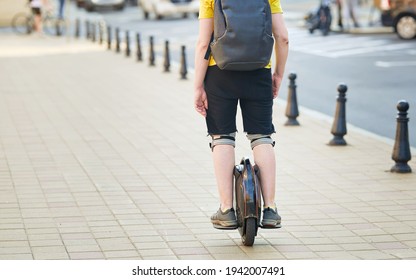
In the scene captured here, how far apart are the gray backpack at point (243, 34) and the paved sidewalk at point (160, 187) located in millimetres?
1264

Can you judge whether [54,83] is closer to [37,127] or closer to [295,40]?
[37,127]

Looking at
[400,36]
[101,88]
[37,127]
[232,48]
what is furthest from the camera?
[400,36]

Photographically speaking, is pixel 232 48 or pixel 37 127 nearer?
pixel 232 48

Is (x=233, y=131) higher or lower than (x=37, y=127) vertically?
higher

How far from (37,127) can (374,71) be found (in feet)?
31.7

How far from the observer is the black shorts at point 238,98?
23.5 feet

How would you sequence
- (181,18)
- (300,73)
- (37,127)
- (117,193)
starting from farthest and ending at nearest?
(181,18)
(300,73)
(37,127)
(117,193)

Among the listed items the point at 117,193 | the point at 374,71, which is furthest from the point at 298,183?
the point at 374,71

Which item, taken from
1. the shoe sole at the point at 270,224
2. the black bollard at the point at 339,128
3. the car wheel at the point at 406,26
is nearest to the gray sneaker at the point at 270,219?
the shoe sole at the point at 270,224

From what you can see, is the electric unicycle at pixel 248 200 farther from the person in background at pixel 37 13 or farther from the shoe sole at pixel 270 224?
the person in background at pixel 37 13

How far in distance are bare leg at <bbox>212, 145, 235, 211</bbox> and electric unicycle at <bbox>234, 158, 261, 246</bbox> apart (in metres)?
0.06

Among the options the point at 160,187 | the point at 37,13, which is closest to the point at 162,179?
the point at 160,187

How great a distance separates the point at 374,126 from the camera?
14.4 meters

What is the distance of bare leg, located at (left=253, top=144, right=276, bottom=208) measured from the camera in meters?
7.31
